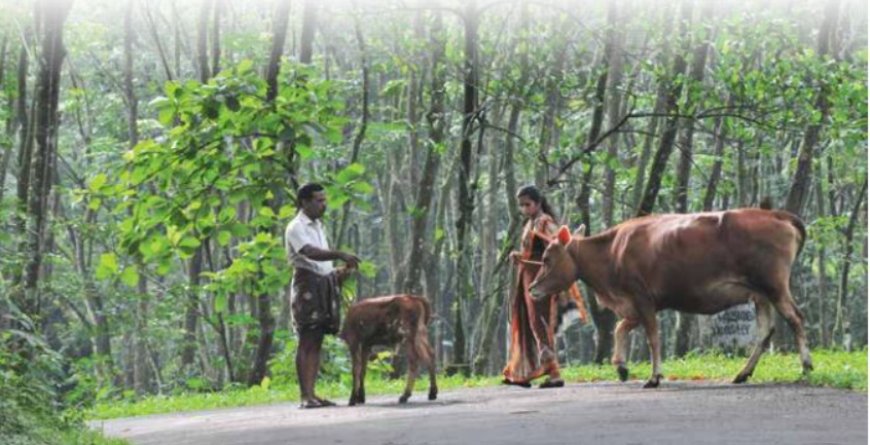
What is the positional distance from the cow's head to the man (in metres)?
1.93

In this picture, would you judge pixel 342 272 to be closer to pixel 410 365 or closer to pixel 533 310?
pixel 410 365

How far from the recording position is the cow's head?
15.4 m

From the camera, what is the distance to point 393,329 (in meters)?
14.5

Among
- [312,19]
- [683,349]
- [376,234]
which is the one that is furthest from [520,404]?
[376,234]

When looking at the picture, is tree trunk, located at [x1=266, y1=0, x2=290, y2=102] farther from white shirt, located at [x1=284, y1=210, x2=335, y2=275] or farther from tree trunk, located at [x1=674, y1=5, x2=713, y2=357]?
tree trunk, located at [x1=674, y1=5, x2=713, y2=357]

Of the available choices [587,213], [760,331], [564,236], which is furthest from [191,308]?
[760,331]

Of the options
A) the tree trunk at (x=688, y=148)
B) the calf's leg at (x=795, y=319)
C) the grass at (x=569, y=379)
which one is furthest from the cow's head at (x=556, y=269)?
the tree trunk at (x=688, y=148)

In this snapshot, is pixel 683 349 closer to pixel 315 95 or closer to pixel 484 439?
pixel 315 95

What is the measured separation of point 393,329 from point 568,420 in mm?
3147

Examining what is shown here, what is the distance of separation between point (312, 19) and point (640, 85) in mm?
11102

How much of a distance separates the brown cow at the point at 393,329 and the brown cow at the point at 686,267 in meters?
1.51

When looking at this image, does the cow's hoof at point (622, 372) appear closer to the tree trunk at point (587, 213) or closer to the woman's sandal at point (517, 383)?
the woman's sandal at point (517, 383)

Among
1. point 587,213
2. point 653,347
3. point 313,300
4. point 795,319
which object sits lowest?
point 653,347

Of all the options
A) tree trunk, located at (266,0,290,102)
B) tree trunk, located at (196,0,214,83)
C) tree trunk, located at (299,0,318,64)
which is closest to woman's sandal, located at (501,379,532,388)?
tree trunk, located at (266,0,290,102)
